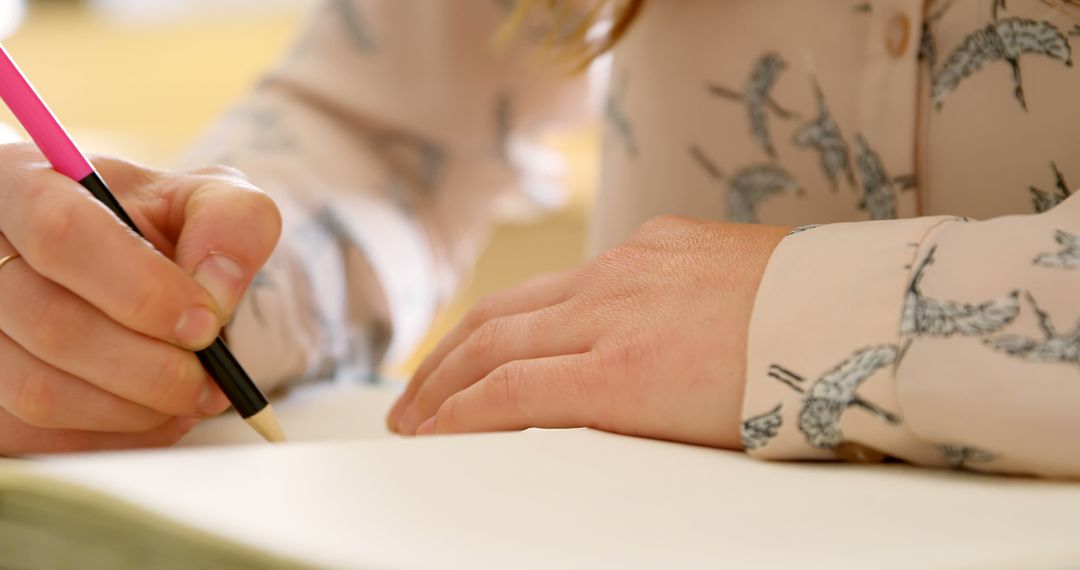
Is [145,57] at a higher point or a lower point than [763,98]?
lower

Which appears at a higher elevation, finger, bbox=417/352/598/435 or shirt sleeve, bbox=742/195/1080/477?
shirt sleeve, bbox=742/195/1080/477

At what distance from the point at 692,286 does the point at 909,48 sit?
0.20m

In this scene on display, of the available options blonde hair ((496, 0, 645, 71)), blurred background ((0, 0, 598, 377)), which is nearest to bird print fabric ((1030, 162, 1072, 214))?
blonde hair ((496, 0, 645, 71))

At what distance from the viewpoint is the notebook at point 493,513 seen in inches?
7.3

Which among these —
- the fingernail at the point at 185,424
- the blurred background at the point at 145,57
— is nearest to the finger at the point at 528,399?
the fingernail at the point at 185,424

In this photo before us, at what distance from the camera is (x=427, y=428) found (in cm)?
36

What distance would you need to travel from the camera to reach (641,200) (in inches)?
23.0

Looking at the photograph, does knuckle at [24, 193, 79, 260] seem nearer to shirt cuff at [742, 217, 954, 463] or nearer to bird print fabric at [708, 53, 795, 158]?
shirt cuff at [742, 217, 954, 463]

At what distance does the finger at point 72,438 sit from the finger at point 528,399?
0.35ft

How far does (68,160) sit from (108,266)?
0.05m

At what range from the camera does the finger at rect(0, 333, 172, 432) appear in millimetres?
354

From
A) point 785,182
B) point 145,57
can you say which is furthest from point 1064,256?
point 145,57

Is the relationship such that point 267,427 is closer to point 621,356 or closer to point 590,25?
point 621,356

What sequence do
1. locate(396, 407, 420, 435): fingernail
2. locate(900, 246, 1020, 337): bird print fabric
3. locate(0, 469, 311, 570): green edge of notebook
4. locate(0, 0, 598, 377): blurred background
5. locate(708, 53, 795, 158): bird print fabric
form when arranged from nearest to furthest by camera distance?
locate(0, 469, 311, 570): green edge of notebook, locate(900, 246, 1020, 337): bird print fabric, locate(396, 407, 420, 435): fingernail, locate(708, 53, 795, 158): bird print fabric, locate(0, 0, 598, 377): blurred background
